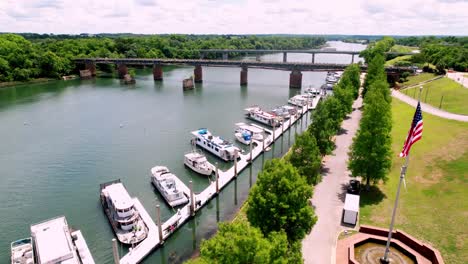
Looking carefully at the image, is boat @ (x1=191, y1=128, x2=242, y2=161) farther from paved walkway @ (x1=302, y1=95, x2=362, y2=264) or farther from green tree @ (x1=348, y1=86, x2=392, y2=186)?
green tree @ (x1=348, y1=86, x2=392, y2=186)

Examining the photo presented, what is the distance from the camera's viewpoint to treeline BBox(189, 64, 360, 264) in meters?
17.8

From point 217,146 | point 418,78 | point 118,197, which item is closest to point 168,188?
point 118,197

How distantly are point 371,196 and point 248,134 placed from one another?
29781 mm

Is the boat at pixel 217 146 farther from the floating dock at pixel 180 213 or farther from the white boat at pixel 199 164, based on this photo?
the white boat at pixel 199 164

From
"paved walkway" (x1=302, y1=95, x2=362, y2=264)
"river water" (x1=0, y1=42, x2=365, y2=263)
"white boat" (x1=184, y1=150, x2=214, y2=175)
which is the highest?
"paved walkway" (x1=302, y1=95, x2=362, y2=264)

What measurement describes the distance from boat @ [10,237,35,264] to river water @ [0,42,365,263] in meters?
1.89

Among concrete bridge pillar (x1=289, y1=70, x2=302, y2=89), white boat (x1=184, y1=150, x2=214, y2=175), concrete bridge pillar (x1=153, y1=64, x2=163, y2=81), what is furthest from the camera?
concrete bridge pillar (x1=153, y1=64, x2=163, y2=81)

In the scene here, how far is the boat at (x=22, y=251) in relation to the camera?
29.2 m

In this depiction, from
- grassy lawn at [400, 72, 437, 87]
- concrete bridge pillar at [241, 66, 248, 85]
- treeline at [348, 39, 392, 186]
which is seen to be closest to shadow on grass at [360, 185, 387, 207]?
treeline at [348, 39, 392, 186]

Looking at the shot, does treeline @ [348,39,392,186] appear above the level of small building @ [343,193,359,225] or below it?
above

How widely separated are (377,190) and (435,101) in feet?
161

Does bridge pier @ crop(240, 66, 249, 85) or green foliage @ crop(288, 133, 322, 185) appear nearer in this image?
green foliage @ crop(288, 133, 322, 185)

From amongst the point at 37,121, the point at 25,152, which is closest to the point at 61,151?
the point at 25,152

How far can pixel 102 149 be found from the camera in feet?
200
